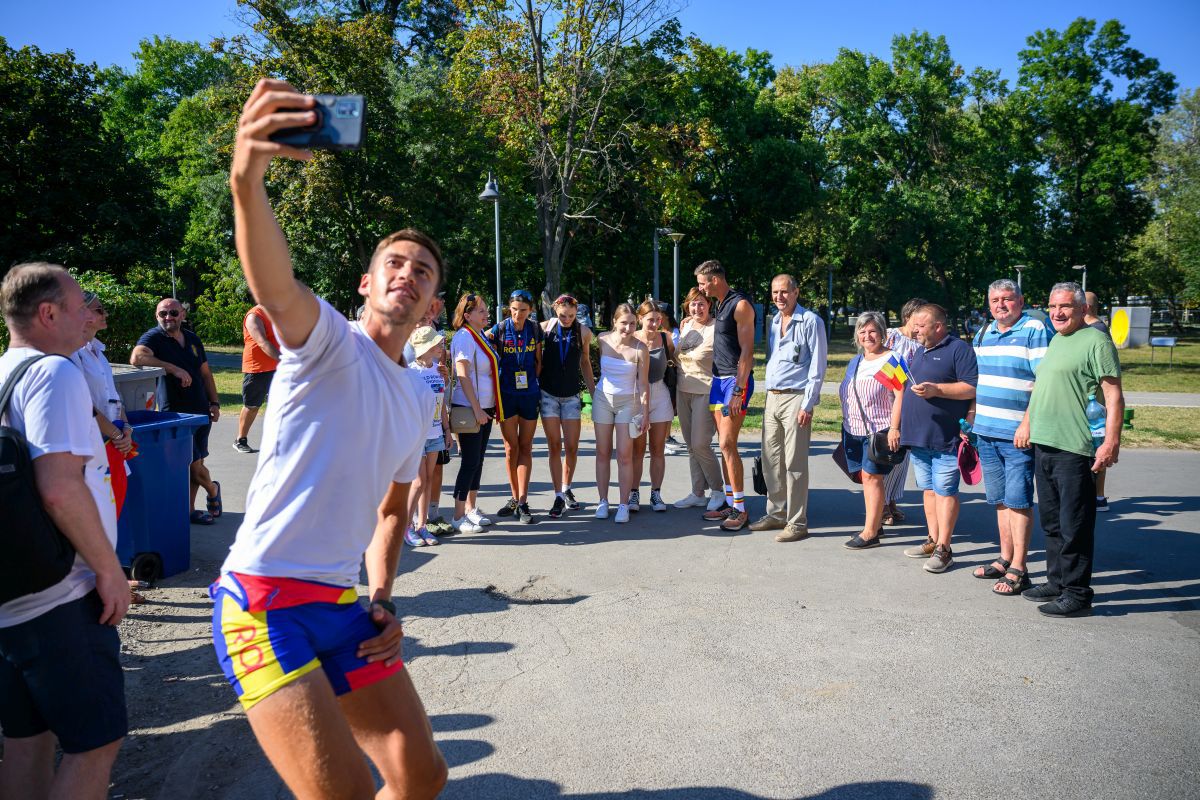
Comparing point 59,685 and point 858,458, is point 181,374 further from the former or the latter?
point 858,458

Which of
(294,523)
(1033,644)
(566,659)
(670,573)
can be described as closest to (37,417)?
(294,523)

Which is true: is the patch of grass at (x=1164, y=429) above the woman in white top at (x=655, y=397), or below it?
below

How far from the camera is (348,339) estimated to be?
2156 millimetres

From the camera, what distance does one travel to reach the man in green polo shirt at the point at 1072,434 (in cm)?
504

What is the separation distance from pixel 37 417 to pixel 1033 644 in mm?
4907

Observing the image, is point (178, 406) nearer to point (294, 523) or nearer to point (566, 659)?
point (566, 659)

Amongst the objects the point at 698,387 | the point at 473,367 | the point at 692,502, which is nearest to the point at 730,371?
the point at 698,387

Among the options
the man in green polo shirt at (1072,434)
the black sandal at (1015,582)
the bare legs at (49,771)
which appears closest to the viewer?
the bare legs at (49,771)

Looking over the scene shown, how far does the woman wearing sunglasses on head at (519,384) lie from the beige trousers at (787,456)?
2.18m

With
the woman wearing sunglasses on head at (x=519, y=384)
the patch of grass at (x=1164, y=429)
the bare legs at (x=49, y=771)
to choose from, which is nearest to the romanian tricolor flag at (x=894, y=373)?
the woman wearing sunglasses on head at (x=519, y=384)

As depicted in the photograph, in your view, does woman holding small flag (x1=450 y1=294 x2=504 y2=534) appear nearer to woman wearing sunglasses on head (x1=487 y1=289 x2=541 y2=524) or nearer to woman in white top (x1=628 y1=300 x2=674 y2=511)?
woman wearing sunglasses on head (x1=487 y1=289 x2=541 y2=524)

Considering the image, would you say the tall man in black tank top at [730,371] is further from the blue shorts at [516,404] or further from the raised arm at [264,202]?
the raised arm at [264,202]

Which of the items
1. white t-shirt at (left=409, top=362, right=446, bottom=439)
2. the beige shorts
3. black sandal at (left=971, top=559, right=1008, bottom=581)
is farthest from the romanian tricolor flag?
white t-shirt at (left=409, top=362, right=446, bottom=439)

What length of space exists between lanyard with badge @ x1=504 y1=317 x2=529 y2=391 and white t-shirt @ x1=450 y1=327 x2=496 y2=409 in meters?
0.24
